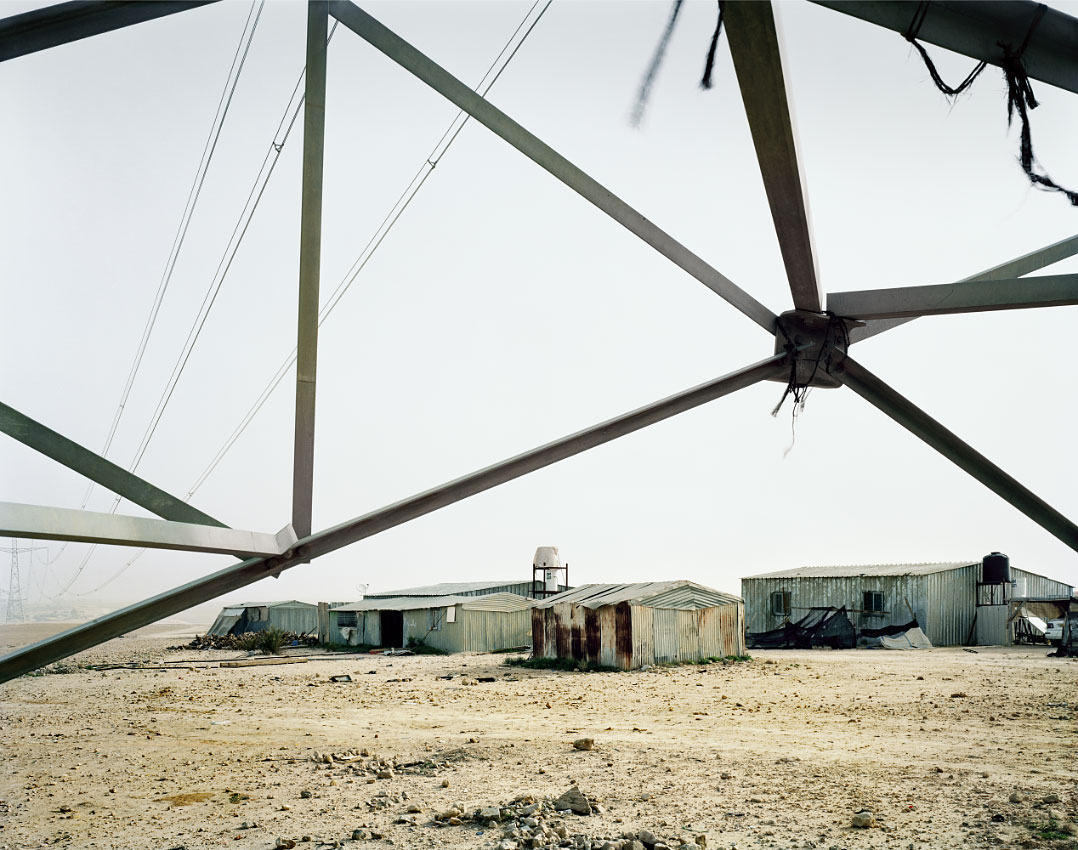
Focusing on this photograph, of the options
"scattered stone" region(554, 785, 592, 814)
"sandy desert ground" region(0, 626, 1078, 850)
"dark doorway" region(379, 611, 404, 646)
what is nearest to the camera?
"sandy desert ground" region(0, 626, 1078, 850)

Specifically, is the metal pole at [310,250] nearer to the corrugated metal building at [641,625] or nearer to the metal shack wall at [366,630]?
the corrugated metal building at [641,625]

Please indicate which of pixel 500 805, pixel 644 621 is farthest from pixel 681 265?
pixel 644 621

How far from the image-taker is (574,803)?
8.79m

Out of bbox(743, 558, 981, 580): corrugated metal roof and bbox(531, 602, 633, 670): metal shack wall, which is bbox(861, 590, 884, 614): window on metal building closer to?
bbox(743, 558, 981, 580): corrugated metal roof

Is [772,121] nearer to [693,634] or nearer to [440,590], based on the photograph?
[693,634]

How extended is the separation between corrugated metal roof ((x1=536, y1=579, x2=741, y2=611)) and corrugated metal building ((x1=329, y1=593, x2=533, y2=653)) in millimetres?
7200

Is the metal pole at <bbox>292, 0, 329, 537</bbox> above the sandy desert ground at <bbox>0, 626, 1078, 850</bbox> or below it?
above

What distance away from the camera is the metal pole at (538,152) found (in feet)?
18.3

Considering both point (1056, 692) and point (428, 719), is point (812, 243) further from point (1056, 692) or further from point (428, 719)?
point (1056, 692)

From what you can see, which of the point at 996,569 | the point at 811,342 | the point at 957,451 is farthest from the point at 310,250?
the point at 996,569

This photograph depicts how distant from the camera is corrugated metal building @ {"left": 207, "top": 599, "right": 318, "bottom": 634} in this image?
4881cm

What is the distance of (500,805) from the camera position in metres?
9.03

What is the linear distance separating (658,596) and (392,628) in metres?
18.7

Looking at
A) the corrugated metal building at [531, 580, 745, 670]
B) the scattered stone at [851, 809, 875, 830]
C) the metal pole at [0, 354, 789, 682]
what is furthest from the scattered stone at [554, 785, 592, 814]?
the corrugated metal building at [531, 580, 745, 670]
